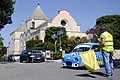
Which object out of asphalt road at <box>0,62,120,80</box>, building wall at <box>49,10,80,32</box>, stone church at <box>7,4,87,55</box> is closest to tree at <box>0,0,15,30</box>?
asphalt road at <box>0,62,120,80</box>

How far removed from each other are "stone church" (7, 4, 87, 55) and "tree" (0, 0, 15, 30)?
2226 inches

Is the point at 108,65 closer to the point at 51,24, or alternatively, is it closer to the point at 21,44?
the point at 51,24

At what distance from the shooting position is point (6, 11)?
3519 centimetres

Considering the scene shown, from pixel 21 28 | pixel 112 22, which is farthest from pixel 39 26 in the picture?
pixel 112 22

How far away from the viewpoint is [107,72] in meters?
12.8

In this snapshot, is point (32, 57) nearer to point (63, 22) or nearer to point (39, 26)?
point (63, 22)

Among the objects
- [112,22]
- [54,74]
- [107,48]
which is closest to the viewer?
[107,48]

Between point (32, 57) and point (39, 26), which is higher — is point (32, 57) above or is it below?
→ below

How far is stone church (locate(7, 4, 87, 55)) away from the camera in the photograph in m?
96.0

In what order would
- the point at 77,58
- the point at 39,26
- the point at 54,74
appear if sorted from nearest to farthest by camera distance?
the point at 54,74 → the point at 77,58 → the point at 39,26

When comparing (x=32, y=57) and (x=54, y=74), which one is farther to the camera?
(x=32, y=57)

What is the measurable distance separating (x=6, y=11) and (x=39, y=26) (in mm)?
68577

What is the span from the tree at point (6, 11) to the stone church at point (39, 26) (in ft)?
186

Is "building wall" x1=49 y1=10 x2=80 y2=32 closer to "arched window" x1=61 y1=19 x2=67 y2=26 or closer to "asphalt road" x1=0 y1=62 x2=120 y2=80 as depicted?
"arched window" x1=61 y1=19 x2=67 y2=26
